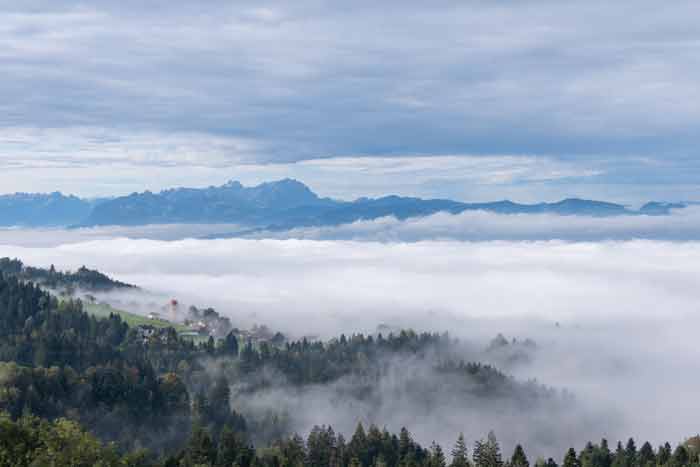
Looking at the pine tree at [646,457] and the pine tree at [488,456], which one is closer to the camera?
the pine tree at [646,457]

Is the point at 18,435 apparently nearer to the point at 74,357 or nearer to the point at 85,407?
the point at 85,407

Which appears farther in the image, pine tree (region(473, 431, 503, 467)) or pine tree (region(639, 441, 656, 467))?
pine tree (region(473, 431, 503, 467))

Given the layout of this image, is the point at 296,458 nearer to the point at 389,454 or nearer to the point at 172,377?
the point at 389,454

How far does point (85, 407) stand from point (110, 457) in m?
81.4

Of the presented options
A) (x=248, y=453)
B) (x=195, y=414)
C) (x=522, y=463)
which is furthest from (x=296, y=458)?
(x=195, y=414)

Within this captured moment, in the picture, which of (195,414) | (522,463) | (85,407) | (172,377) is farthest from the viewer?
(172,377)

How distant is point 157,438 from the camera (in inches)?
6417

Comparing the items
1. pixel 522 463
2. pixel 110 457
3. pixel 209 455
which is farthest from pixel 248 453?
pixel 522 463

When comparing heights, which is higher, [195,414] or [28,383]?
[28,383]

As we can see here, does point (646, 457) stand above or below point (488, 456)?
above

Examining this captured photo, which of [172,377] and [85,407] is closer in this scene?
[85,407]

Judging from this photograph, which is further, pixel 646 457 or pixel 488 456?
pixel 488 456

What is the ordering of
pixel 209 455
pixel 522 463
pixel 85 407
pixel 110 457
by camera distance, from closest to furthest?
pixel 110 457 < pixel 209 455 < pixel 522 463 < pixel 85 407

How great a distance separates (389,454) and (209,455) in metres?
42.1
